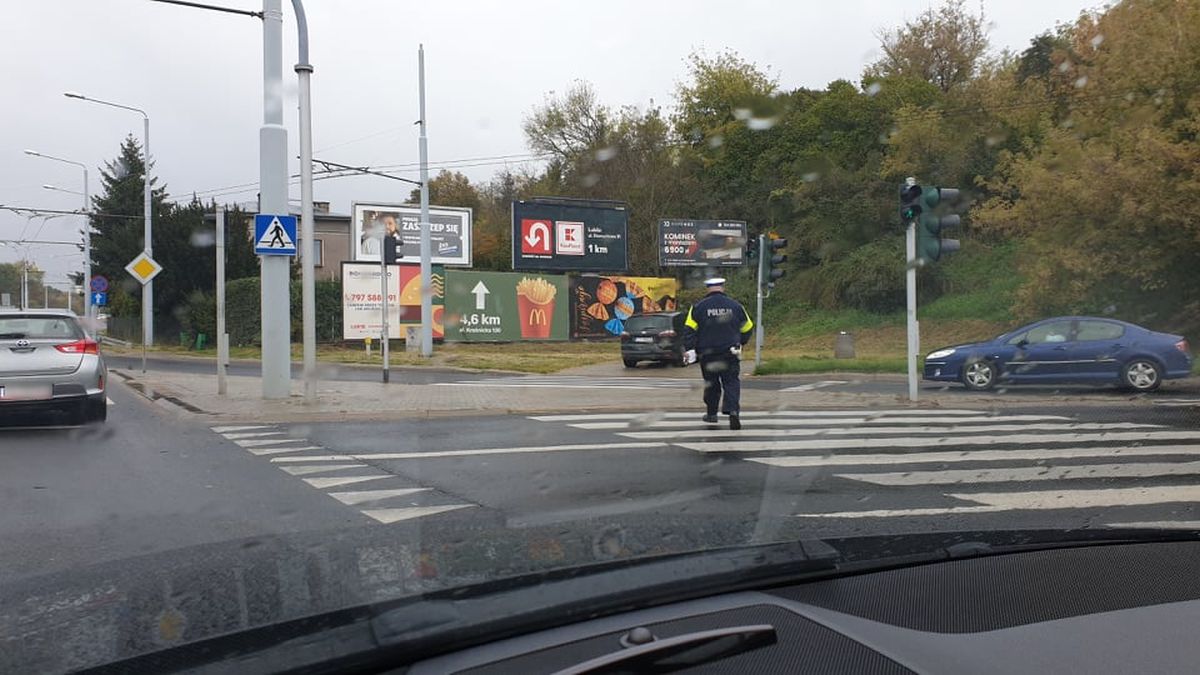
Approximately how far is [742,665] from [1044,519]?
5.58 metres

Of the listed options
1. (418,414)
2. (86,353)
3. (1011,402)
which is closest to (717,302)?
(418,414)

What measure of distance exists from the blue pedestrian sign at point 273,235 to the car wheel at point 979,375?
12545mm

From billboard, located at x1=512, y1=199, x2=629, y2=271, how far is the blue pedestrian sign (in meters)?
→ 25.6

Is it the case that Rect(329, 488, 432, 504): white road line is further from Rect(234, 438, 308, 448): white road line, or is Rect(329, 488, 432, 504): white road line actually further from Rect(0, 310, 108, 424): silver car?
Rect(0, 310, 108, 424): silver car

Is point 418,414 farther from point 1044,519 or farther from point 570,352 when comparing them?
point 570,352

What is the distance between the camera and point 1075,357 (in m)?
17.0

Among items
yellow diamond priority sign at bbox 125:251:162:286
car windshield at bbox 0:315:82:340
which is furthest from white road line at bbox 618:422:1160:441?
yellow diamond priority sign at bbox 125:251:162:286

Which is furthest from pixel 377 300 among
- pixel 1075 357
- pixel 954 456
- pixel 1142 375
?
pixel 954 456

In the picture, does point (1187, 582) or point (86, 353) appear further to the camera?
point (86, 353)

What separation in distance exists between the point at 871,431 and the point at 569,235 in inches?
1202

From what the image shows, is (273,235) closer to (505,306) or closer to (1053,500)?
(1053,500)

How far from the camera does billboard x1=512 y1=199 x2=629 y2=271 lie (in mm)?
40281

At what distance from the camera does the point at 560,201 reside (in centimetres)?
4159

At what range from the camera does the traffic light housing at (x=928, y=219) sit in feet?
48.9
